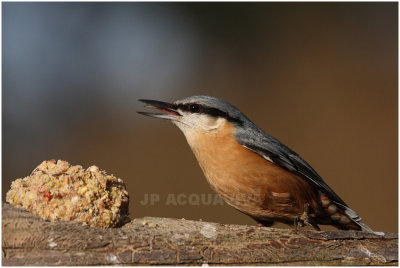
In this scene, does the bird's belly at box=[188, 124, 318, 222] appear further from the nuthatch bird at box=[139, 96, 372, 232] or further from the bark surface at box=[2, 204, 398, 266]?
the bark surface at box=[2, 204, 398, 266]

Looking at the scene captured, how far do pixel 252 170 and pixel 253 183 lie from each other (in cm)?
9

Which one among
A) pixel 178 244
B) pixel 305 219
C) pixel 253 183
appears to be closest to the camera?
pixel 178 244

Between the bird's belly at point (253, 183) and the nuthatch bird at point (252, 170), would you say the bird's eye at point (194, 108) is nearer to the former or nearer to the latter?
the nuthatch bird at point (252, 170)

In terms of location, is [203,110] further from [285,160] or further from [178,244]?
[178,244]

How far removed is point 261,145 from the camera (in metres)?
3.12

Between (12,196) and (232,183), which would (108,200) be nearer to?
(12,196)

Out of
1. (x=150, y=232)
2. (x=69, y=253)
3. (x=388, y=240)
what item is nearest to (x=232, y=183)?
(x=150, y=232)

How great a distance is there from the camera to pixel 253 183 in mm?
2938

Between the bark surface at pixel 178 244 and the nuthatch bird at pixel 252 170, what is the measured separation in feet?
1.87

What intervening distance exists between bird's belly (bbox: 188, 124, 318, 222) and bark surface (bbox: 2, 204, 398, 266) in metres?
0.55

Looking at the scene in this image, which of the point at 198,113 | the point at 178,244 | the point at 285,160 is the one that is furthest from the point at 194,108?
the point at 178,244

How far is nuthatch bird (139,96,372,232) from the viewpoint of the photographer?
296 centimetres

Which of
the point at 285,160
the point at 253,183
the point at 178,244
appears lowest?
the point at 178,244

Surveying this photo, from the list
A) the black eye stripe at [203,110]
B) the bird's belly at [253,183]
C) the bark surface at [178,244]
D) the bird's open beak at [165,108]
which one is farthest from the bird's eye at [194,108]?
the bark surface at [178,244]
